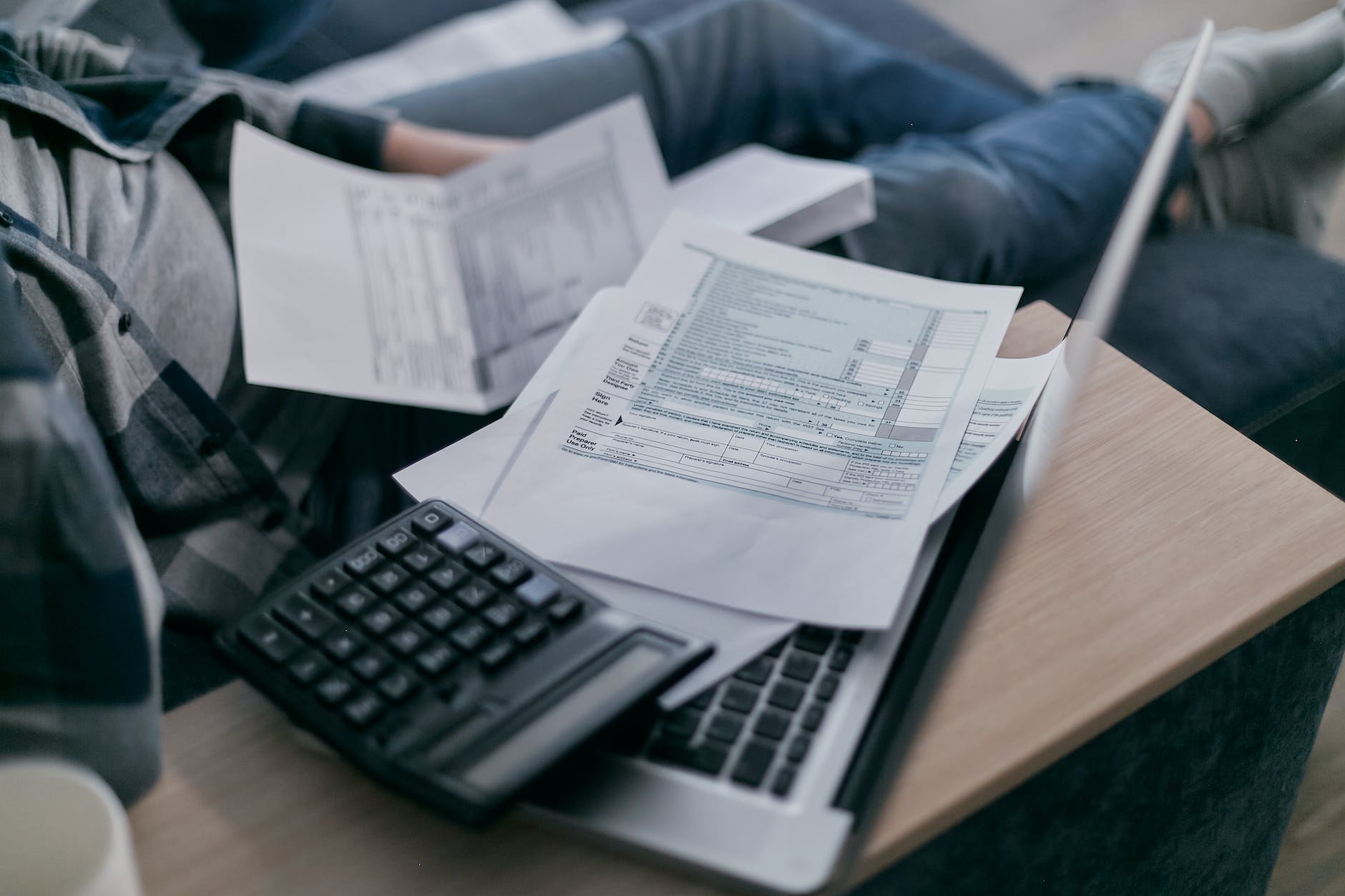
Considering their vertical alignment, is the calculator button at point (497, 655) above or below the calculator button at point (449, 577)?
below

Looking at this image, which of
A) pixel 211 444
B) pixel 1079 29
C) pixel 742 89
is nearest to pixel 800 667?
pixel 211 444

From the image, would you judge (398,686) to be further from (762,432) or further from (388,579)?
(762,432)

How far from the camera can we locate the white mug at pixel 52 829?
269mm

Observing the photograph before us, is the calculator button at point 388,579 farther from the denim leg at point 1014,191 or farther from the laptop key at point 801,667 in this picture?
the denim leg at point 1014,191

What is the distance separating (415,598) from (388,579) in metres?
0.01

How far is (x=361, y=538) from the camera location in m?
0.39

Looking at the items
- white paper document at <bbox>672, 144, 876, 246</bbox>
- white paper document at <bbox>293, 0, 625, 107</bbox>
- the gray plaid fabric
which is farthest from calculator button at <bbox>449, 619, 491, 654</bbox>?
white paper document at <bbox>293, 0, 625, 107</bbox>

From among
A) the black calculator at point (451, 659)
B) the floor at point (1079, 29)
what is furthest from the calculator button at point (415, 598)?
the floor at point (1079, 29)

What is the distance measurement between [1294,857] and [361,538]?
753mm

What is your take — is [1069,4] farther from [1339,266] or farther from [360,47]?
[360,47]

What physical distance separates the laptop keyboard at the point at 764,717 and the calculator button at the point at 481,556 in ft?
0.29

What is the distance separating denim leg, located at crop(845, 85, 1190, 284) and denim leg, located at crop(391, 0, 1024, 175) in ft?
0.48

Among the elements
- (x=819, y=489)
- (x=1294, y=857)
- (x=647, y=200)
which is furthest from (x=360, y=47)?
(x=1294, y=857)

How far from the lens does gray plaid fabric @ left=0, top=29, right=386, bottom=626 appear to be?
1.73ft
